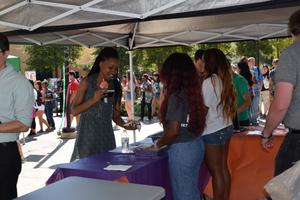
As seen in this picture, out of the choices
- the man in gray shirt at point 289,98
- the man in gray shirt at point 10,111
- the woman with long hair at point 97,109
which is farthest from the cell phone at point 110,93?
the man in gray shirt at point 289,98

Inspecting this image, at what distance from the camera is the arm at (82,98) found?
300 cm

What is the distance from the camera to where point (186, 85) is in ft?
8.86

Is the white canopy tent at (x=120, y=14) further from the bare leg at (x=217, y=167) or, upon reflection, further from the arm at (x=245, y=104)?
the bare leg at (x=217, y=167)

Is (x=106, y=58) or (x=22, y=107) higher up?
(x=106, y=58)

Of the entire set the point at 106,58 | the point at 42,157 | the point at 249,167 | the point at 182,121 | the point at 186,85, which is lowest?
the point at 42,157

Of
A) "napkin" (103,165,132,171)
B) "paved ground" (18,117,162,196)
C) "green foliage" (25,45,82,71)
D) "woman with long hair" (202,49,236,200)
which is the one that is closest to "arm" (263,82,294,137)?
"woman with long hair" (202,49,236,200)

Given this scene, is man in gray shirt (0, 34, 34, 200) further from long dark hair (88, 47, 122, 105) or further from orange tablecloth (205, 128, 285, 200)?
orange tablecloth (205, 128, 285, 200)

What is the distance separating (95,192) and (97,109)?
5.37ft

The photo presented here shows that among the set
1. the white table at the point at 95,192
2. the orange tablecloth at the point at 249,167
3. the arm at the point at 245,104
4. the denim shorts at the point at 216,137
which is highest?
the arm at the point at 245,104

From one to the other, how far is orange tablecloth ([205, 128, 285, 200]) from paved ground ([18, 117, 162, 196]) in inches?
104

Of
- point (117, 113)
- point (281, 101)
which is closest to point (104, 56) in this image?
point (117, 113)

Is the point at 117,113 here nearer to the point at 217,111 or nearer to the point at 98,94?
the point at 98,94

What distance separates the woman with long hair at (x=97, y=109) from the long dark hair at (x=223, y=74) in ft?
2.72

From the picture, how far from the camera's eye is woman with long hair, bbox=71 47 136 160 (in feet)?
10.5
